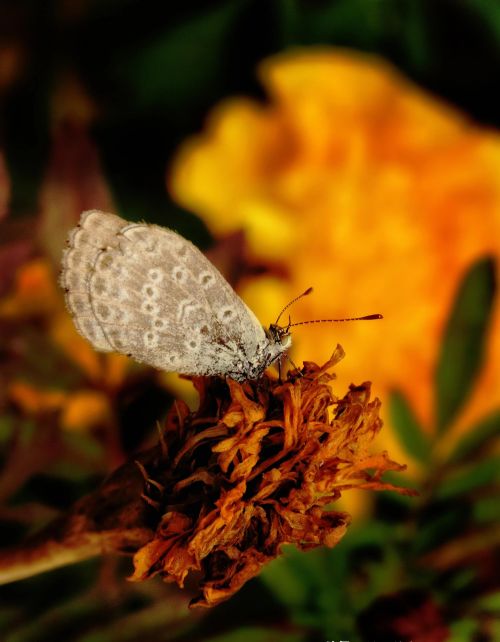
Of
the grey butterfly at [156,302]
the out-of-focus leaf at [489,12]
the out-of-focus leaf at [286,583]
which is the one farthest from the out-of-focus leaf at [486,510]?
the out-of-focus leaf at [489,12]

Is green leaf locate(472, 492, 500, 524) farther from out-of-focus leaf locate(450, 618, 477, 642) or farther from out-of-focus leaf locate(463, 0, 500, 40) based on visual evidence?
out-of-focus leaf locate(463, 0, 500, 40)

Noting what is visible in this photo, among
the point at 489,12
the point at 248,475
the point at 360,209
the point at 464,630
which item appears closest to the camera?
the point at 248,475

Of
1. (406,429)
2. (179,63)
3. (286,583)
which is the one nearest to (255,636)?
(286,583)

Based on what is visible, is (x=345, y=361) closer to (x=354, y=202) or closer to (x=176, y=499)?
(x=354, y=202)

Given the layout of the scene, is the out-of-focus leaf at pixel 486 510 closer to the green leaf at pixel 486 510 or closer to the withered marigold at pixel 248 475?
the green leaf at pixel 486 510

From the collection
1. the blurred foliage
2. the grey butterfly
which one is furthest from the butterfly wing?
the blurred foliage

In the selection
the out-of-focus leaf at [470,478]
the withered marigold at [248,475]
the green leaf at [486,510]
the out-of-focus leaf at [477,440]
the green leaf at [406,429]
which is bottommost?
the green leaf at [486,510]

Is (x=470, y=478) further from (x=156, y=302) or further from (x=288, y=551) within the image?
(x=156, y=302)
